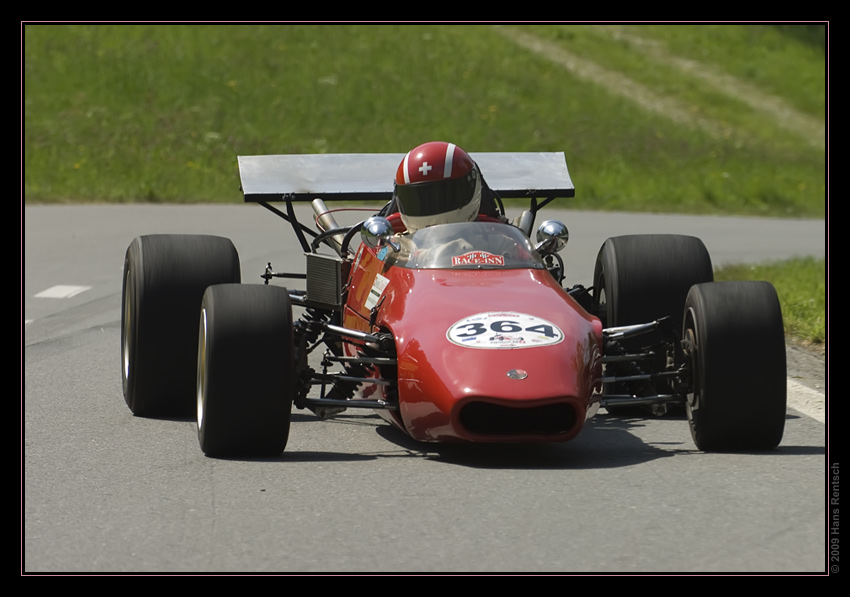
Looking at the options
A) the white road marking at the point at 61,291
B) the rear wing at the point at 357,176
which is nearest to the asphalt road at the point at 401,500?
the rear wing at the point at 357,176

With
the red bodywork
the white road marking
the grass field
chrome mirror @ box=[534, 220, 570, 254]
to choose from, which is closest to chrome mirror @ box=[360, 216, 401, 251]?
the red bodywork

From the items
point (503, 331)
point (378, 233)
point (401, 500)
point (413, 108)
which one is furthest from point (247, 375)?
point (413, 108)

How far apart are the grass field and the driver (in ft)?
58.2

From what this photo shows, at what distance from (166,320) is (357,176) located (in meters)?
2.32

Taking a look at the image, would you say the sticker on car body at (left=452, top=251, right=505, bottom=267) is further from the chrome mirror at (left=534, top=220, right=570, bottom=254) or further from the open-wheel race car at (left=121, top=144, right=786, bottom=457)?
the chrome mirror at (left=534, top=220, right=570, bottom=254)

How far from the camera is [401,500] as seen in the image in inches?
235

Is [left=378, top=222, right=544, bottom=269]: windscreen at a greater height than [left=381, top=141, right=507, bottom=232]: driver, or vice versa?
[left=381, top=141, right=507, bottom=232]: driver

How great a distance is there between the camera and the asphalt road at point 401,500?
5.09 m

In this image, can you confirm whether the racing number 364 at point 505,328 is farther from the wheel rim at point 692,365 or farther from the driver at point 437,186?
the driver at point 437,186

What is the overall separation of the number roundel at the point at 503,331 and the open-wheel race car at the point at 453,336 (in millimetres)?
10

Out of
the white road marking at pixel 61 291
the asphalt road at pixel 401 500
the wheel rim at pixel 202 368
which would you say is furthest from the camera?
the white road marking at pixel 61 291

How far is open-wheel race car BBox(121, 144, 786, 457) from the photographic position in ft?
21.6

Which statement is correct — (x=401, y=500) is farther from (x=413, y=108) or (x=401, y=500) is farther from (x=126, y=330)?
(x=413, y=108)

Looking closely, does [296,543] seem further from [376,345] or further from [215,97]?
[215,97]
